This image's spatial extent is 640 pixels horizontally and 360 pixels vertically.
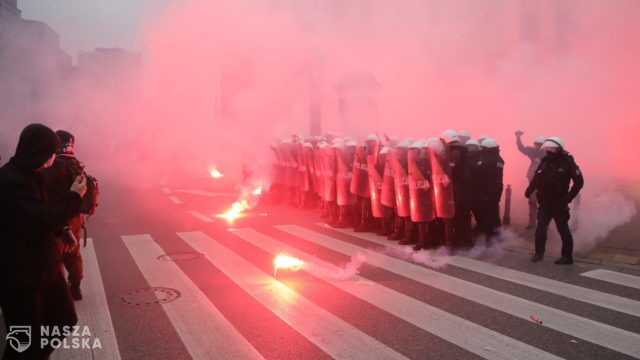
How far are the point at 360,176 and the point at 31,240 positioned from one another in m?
6.21

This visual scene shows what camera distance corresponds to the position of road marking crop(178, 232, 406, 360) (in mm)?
3424

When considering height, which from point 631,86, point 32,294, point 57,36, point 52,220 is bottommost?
point 32,294

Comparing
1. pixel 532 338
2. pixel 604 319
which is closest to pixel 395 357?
Result: pixel 532 338

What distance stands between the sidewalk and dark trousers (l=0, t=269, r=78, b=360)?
6.04m

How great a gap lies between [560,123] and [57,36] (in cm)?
1877

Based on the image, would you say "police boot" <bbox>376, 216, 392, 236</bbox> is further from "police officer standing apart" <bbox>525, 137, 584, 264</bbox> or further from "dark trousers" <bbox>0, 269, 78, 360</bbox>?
"dark trousers" <bbox>0, 269, 78, 360</bbox>

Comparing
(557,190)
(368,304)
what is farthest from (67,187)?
(557,190)

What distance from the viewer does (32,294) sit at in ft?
7.97

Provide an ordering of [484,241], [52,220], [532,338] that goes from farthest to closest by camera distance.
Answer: [484,241] → [532,338] → [52,220]

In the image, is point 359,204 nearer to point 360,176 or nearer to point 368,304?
point 360,176

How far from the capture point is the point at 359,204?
8594 mm

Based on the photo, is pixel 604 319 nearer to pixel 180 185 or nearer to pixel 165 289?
pixel 165 289

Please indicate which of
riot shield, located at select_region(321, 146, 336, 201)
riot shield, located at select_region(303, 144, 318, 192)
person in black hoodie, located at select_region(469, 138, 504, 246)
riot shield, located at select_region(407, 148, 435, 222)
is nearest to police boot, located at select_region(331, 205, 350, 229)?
riot shield, located at select_region(321, 146, 336, 201)

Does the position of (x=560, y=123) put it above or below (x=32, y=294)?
above
